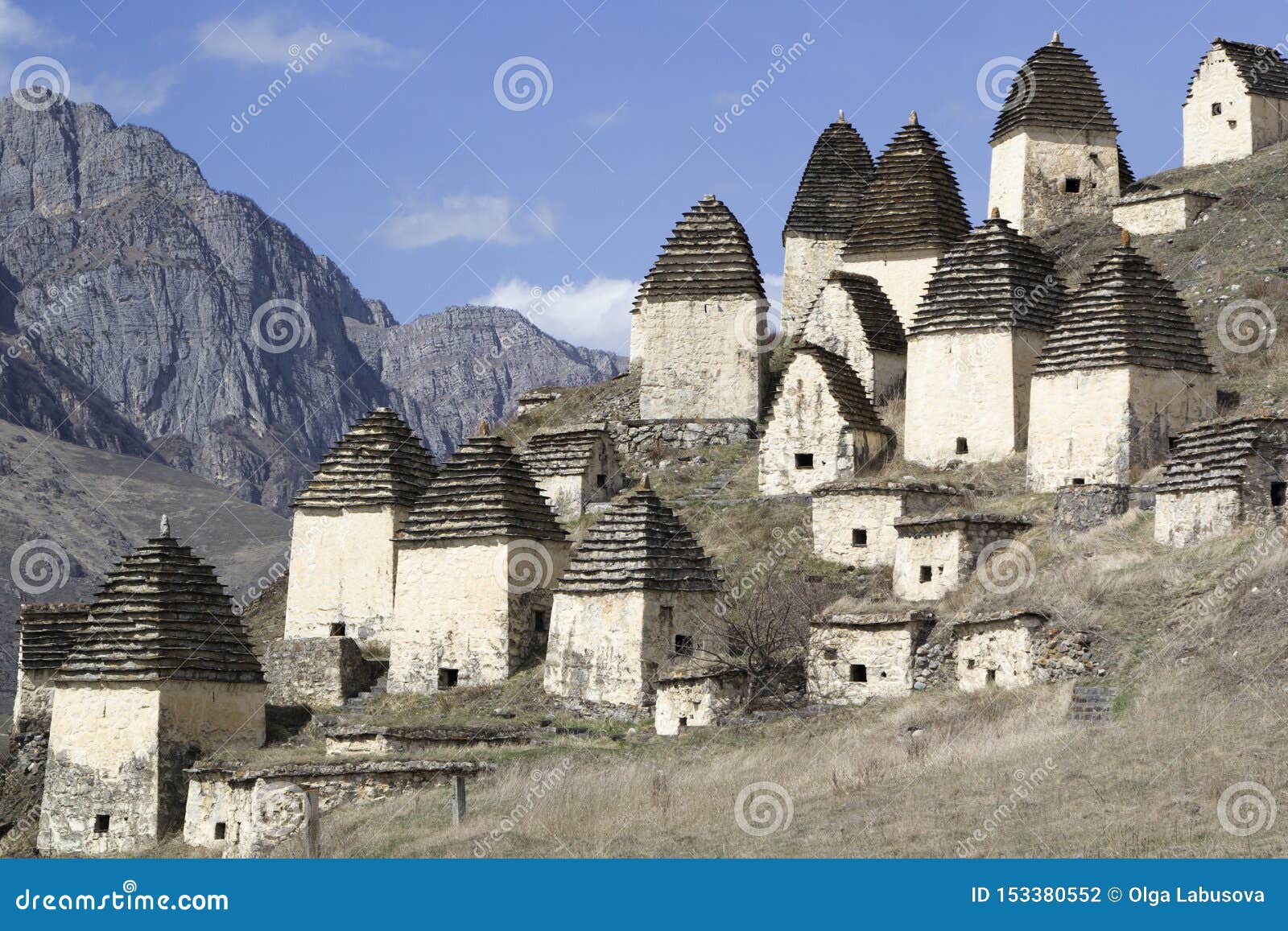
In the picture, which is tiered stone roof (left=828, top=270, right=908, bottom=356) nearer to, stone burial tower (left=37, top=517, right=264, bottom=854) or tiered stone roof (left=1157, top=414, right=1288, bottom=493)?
tiered stone roof (left=1157, top=414, right=1288, bottom=493)

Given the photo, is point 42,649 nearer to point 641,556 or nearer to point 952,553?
point 641,556

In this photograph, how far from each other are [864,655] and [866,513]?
7.08m

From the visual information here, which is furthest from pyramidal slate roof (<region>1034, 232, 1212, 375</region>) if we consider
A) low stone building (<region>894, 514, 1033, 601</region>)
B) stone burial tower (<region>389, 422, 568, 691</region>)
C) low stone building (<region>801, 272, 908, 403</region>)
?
stone burial tower (<region>389, 422, 568, 691</region>)

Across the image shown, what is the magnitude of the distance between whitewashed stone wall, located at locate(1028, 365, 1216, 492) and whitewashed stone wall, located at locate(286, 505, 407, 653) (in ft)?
38.4

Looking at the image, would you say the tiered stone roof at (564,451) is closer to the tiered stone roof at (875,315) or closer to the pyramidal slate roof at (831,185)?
the tiered stone roof at (875,315)

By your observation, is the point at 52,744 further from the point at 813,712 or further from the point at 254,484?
the point at 254,484

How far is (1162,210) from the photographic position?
54.0m

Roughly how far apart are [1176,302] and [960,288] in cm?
469

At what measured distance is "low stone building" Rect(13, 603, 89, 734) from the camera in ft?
124

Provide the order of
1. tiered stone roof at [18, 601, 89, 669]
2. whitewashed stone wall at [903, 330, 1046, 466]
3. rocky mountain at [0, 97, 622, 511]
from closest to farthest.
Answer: tiered stone roof at [18, 601, 89, 669] < whitewashed stone wall at [903, 330, 1046, 466] < rocky mountain at [0, 97, 622, 511]

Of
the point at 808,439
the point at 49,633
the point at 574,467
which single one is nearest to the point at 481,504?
the point at 574,467

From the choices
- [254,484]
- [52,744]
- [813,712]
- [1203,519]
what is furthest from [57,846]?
[254,484]

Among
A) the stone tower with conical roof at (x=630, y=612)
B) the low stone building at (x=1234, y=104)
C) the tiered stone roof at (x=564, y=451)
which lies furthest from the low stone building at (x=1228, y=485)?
the low stone building at (x=1234, y=104)

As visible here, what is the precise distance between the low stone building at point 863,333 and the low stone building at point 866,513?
25.4ft
